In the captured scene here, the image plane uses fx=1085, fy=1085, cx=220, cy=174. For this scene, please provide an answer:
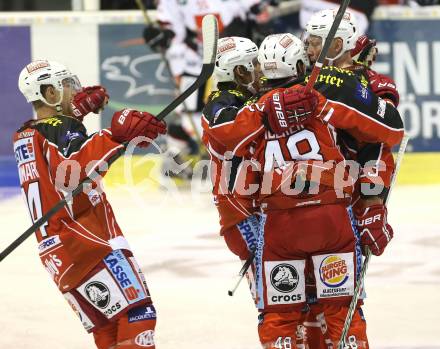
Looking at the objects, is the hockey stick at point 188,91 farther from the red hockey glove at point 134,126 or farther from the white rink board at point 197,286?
the white rink board at point 197,286

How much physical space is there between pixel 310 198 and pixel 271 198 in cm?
14

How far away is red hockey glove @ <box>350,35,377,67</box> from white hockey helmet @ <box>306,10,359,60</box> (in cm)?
24

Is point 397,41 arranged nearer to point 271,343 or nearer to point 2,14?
point 2,14

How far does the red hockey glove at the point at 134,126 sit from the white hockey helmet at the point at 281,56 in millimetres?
471

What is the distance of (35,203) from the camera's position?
376cm

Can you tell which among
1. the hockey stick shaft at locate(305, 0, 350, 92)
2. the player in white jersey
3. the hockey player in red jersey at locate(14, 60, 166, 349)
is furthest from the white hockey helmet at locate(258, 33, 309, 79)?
the player in white jersey

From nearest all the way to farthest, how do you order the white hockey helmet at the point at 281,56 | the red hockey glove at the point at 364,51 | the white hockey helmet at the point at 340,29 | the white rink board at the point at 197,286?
the white hockey helmet at the point at 281,56 < the white hockey helmet at the point at 340,29 < the red hockey glove at the point at 364,51 < the white rink board at the point at 197,286

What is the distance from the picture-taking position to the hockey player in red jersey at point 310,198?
3.70 m

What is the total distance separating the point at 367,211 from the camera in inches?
154

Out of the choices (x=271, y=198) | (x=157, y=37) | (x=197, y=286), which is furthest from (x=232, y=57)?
(x=157, y=37)

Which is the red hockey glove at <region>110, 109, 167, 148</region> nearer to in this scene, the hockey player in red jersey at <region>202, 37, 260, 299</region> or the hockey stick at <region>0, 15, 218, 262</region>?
the hockey stick at <region>0, 15, 218, 262</region>

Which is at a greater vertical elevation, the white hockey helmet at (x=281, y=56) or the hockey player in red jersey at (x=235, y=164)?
the white hockey helmet at (x=281, y=56)

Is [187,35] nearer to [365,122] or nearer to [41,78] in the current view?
[41,78]

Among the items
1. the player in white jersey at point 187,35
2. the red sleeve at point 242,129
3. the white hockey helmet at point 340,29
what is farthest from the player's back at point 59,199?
the player in white jersey at point 187,35
